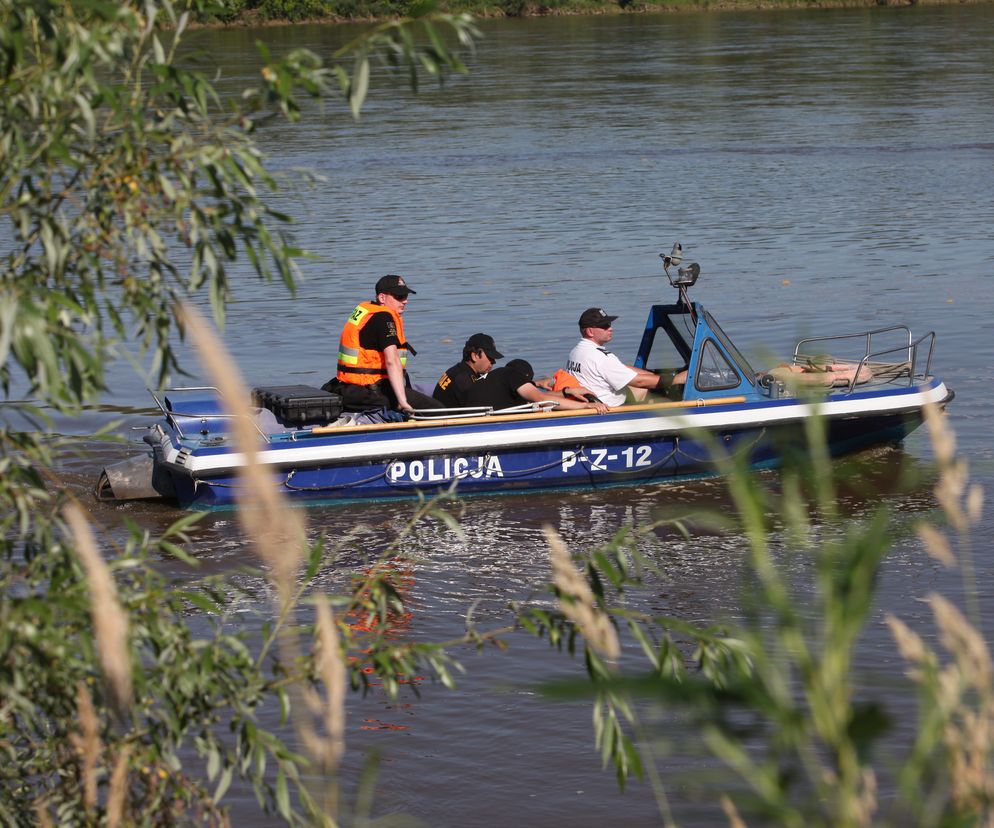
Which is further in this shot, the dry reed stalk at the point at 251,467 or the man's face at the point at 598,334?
the man's face at the point at 598,334

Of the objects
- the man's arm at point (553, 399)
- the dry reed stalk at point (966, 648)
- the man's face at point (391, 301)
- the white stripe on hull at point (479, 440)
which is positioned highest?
the man's face at point (391, 301)

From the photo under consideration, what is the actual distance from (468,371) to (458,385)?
14 centimetres

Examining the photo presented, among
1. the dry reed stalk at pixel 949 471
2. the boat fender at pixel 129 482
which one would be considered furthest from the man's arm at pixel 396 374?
the dry reed stalk at pixel 949 471

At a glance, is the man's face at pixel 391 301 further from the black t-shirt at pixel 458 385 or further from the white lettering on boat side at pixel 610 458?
the white lettering on boat side at pixel 610 458

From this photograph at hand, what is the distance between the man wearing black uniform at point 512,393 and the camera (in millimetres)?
11961

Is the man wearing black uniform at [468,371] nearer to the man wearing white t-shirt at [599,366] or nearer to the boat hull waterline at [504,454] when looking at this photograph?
the boat hull waterline at [504,454]

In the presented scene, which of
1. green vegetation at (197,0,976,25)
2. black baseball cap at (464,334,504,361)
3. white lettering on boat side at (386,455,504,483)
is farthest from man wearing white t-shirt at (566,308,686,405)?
green vegetation at (197,0,976,25)

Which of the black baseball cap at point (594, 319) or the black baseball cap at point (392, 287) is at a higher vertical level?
the black baseball cap at point (392, 287)

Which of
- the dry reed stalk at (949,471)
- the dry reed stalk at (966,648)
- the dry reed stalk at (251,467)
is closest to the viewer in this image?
the dry reed stalk at (251,467)

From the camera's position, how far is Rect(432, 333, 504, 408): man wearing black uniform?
1195 centimetres

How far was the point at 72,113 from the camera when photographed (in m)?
4.09

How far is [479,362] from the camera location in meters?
12.0

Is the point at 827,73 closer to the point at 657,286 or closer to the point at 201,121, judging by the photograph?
the point at 657,286

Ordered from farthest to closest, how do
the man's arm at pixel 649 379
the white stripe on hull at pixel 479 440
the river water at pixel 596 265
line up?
the man's arm at pixel 649 379, the white stripe on hull at pixel 479 440, the river water at pixel 596 265
